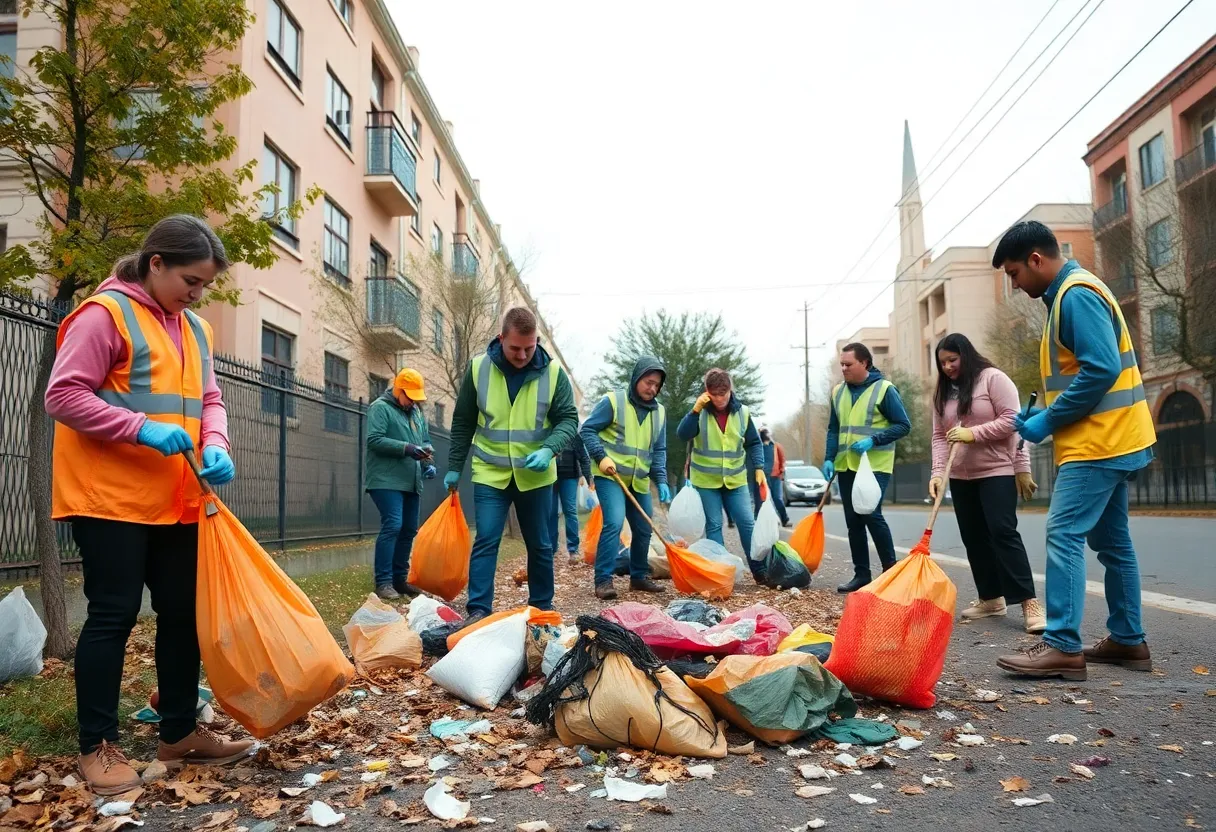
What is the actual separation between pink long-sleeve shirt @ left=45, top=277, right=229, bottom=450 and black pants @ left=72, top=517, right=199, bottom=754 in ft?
1.05

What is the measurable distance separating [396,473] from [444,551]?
1210mm

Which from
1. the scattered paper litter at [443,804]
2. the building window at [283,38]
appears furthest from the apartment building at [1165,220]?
the scattered paper litter at [443,804]

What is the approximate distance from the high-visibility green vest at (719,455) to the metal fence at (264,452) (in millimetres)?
4107

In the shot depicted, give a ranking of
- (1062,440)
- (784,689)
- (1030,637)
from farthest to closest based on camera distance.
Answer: (1030,637), (1062,440), (784,689)

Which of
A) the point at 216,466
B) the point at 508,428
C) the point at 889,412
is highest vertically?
the point at 889,412

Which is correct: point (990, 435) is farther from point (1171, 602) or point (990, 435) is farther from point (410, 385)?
point (410, 385)

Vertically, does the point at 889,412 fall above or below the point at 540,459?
above

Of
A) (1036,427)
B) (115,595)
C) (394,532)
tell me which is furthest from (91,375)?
(394,532)

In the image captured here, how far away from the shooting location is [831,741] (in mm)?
3191

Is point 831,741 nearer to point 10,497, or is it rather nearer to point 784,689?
point 784,689

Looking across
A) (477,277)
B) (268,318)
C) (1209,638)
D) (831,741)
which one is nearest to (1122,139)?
(477,277)

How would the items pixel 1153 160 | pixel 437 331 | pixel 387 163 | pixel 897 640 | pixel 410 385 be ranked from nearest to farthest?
pixel 897 640, pixel 410 385, pixel 437 331, pixel 387 163, pixel 1153 160

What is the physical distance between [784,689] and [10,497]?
4.96 meters

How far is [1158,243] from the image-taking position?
22.8 metres
